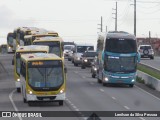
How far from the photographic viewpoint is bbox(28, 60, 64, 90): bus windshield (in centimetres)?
3838

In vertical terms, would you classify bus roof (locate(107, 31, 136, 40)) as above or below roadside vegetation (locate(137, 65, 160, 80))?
above

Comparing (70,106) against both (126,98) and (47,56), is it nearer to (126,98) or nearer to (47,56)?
(47,56)

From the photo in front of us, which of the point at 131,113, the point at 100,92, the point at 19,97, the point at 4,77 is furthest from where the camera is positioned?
the point at 4,77

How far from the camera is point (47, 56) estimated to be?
129ft

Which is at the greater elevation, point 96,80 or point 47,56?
point 47,56

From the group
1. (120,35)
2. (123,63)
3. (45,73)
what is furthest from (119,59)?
(45,73)

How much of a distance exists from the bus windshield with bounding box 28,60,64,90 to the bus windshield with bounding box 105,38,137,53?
13529 millimetres

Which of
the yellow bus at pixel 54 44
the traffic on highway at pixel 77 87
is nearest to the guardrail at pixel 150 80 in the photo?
the traffic on highway at pixel 77 87

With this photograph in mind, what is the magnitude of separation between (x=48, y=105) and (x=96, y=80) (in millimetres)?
19529

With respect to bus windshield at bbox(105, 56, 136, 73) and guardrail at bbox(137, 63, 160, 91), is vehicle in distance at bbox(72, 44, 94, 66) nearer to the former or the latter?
guardrail at bbox(137, 63, 160, 91)

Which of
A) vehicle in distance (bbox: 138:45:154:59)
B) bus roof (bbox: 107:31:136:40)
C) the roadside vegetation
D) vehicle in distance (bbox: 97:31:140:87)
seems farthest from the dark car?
vehicle in distance (bbox: 138:45:154:59)

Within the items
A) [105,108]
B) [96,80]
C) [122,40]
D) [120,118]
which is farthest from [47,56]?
[96,80]

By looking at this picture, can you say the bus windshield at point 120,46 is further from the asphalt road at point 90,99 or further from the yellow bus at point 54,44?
the yellow bus at point 54,44

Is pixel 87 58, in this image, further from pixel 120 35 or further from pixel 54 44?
pixel 120 35
